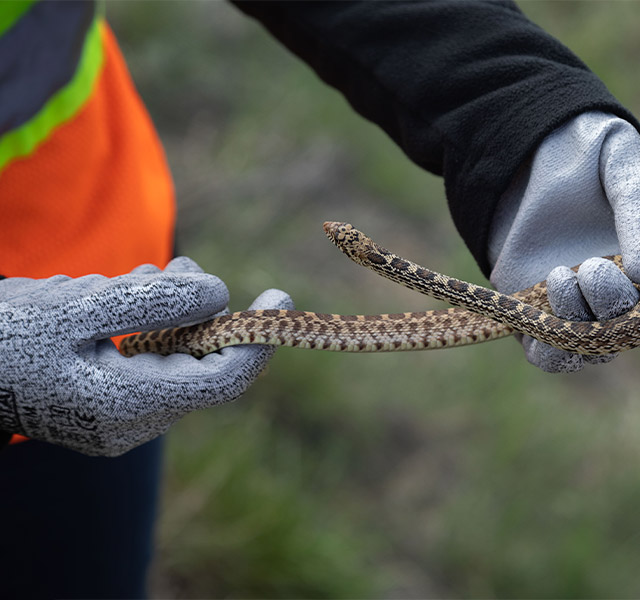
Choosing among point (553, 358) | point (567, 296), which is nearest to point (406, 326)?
point (553, 358)

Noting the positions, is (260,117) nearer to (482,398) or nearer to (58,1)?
(482,398)

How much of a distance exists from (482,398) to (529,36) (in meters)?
4.69

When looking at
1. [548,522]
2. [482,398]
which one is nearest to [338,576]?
[548,522]

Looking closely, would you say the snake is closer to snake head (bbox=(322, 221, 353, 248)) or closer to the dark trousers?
snake head (bbox=(322, 221, 353, 248))

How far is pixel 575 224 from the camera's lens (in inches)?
130

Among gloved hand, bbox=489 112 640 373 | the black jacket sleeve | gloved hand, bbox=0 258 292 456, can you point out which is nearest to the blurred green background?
gloved hand, bbox=0 258 292 456

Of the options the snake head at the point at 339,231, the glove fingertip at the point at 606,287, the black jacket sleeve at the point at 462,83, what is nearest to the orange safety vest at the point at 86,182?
the snake head at the point at 339,231

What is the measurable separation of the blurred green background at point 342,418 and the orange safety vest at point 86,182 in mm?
2823

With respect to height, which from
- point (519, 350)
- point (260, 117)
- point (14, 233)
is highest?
point (14, 233)

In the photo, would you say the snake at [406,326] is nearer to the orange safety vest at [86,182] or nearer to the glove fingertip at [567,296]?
the glove fingertip at [567,296]

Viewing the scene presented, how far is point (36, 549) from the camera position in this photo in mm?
3504

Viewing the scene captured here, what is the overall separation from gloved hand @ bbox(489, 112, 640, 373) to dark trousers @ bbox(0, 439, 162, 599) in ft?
7.35

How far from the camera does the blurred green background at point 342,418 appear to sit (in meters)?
5.69

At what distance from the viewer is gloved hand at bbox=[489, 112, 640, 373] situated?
286cm
